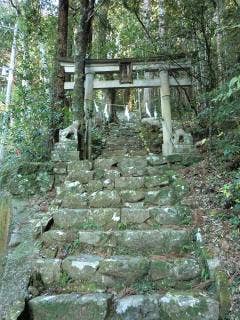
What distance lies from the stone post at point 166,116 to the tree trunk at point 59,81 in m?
2.01

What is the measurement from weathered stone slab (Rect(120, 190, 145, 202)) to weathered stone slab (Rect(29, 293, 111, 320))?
1865 millimetres

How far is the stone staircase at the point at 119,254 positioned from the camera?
3434mm

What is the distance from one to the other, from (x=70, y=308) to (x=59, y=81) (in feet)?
17.9

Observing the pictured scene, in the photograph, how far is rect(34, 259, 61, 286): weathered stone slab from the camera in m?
3.88

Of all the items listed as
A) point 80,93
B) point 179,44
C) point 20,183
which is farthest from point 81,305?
point 179,44

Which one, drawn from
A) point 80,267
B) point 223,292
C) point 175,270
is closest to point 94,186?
point 80,267

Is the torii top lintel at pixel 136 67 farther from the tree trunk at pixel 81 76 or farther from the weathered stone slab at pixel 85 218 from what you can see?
the weathered stone slab at pixel 85 218

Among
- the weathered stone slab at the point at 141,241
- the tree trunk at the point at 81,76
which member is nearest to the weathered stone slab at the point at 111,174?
the tree trunk at the point at 81,76

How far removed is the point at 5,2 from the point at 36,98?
213 inches

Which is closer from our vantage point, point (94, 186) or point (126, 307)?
point (126, 307)

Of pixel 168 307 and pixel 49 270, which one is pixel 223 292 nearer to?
pixel 168 307

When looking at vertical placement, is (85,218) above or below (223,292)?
above

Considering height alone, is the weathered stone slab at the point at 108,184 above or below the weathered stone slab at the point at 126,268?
above

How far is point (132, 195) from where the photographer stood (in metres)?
5.25
